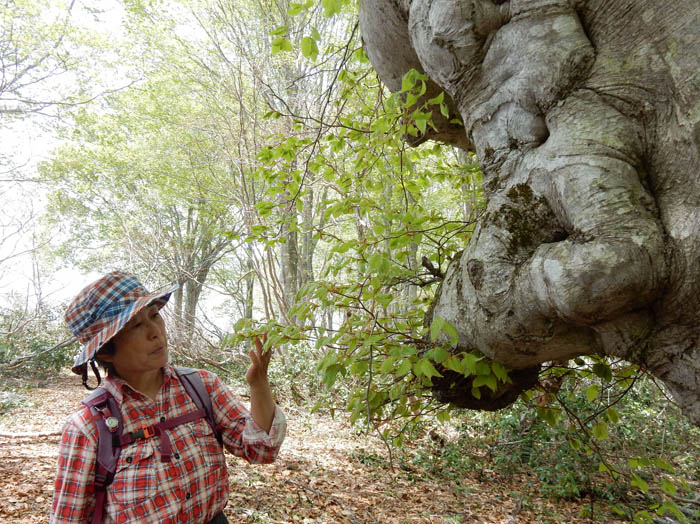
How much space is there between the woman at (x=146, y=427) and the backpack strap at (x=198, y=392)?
14 mm

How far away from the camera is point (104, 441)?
4.45ft

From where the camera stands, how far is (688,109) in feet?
4.50

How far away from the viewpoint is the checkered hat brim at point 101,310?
4.87 ft

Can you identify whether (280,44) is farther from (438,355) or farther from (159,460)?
(159,460)

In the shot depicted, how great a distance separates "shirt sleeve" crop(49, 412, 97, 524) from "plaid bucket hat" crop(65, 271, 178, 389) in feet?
0.79

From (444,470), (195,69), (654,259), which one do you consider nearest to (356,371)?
(654,259)

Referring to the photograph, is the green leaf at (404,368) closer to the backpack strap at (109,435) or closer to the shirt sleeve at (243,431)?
the shirt sleeve at (243,431)

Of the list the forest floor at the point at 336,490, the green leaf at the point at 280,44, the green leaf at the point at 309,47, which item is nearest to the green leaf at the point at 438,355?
the green leaf at the point at 309,47

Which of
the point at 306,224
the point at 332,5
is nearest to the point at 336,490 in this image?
the point at 306,224

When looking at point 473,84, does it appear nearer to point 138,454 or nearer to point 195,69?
point 138,454

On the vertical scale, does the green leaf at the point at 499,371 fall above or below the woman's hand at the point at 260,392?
below

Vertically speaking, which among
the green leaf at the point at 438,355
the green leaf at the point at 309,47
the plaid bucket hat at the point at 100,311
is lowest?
the green leaf at the point at 438,355

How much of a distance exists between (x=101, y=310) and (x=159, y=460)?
587mm

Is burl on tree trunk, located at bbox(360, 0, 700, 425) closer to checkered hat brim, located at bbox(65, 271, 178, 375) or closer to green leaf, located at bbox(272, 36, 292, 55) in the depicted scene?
green leaf, located at bbox(272, 36, 292, 55)
